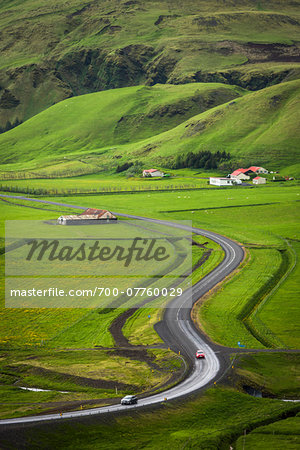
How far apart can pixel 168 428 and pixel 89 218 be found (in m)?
113

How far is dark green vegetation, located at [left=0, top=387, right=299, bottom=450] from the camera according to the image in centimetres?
5122

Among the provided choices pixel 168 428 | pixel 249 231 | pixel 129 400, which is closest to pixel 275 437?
pixel 168 428

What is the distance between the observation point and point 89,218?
537 feet

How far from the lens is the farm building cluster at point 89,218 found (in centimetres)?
16175

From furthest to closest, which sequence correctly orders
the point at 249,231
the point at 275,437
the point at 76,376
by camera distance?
1. the point at 249,231
2. the point at 76,376
3. the point at 275,437

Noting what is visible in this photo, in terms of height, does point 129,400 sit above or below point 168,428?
above

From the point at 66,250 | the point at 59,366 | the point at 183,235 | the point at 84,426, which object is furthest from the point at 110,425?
the point at 183,235

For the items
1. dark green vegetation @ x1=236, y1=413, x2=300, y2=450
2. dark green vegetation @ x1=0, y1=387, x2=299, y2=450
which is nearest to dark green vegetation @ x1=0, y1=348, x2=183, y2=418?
dark green vegetation @ x1=0, y1=387, x2=299, y2=450

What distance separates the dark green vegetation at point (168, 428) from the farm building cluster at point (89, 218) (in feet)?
352

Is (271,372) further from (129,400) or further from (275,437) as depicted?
(129,400)

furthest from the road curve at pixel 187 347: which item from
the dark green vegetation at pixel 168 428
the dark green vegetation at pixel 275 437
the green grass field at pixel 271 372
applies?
the dark green vegetation at pixel 275 437

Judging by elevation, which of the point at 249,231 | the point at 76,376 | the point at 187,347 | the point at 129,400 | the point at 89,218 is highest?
the point at 129,400

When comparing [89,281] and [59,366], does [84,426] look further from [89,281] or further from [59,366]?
[89,281]

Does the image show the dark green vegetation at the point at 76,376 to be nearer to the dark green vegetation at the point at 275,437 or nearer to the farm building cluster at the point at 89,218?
the dark green vegetation at the point at 275,437
